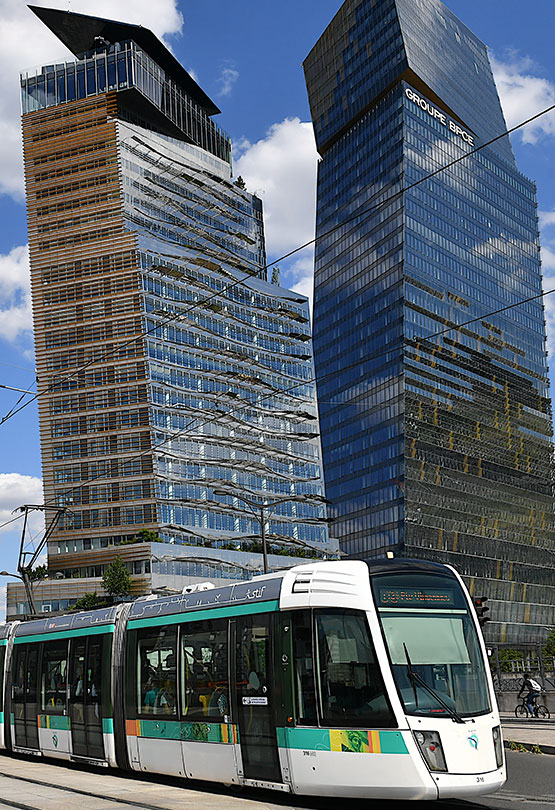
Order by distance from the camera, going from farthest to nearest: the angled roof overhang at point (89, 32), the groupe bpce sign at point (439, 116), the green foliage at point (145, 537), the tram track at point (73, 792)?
the groupe bpce sign at point (439, 116) < the angled roof overhang at point (89, 32) < the green foliage at point (145, 537) < the tram track at point (73, 792)

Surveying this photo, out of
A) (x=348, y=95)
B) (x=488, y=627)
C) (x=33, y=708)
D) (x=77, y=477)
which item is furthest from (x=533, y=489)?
(x=33, y=708)

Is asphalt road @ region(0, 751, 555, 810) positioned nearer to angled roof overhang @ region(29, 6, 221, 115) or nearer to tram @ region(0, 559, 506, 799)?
tram @ region(0, 559, 506, 799)

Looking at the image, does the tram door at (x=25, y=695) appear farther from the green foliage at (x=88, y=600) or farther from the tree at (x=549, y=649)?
the green foliage at (x=88, y=600)

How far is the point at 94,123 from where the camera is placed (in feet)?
347

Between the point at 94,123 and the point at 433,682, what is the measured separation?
10193 cm

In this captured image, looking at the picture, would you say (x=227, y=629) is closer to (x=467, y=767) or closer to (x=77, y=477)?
(x=467, y=767)

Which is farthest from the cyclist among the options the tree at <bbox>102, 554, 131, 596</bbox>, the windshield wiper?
the tree at <bbox>102, 554, 131, 596</bbox>

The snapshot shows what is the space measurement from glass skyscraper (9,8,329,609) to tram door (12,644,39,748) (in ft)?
223

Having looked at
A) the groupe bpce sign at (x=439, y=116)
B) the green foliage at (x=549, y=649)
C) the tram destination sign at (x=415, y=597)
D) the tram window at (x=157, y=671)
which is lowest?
the green foliage at (x=549, y=649)

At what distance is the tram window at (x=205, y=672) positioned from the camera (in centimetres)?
1477

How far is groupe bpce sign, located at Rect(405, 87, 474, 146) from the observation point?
137375 millimetres

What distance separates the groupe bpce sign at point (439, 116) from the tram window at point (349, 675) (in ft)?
433

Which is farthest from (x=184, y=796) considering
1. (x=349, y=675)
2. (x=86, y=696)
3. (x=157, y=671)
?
(x=86, y=696)

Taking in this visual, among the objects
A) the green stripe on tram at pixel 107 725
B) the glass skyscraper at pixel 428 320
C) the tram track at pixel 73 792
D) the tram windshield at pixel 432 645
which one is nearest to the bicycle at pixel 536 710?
the green stripe on tram at pixel 107 725
